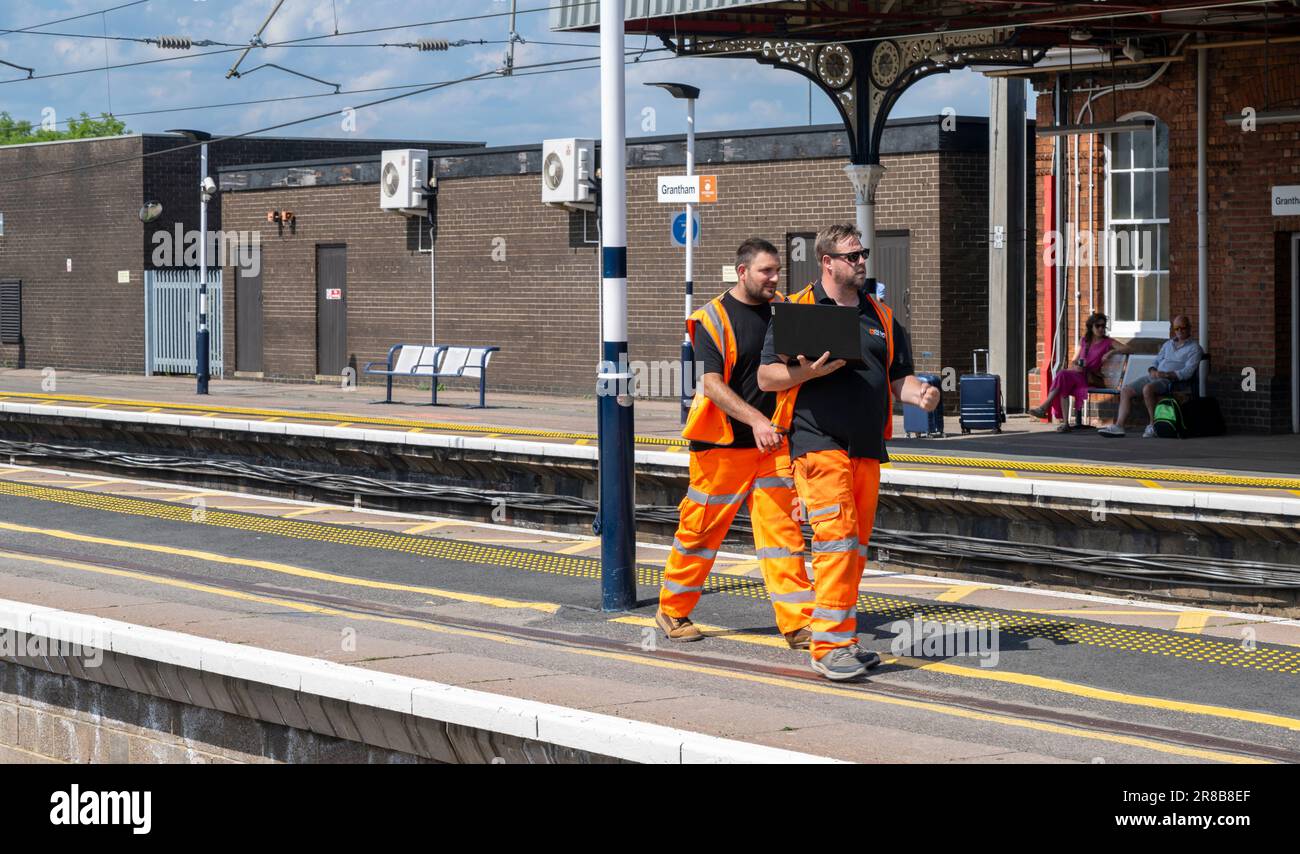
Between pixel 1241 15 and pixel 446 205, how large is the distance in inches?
656

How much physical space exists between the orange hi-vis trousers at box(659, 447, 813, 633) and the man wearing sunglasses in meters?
0.34

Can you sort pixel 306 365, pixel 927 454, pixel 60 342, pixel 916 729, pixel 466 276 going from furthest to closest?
pixel 60 342
pixel 306 365
pixel 466 276
pixel 927 454
pixel 916 729

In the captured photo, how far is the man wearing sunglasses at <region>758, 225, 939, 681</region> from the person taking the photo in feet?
28.6

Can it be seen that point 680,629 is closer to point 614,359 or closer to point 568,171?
point 614,359

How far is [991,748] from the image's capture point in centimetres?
657

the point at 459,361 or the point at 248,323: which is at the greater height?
the point at 248,323

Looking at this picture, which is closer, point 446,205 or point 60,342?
point 446,205

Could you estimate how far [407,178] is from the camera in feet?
109

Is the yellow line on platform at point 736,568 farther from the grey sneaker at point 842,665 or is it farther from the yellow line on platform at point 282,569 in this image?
the grey sneaker at point 842,665

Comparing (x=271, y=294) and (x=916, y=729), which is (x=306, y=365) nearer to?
(x=271, y=294)

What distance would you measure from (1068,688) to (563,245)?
75.4ft

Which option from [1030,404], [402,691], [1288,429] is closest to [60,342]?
[1030,404]

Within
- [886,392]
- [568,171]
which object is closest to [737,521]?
[886,392]
